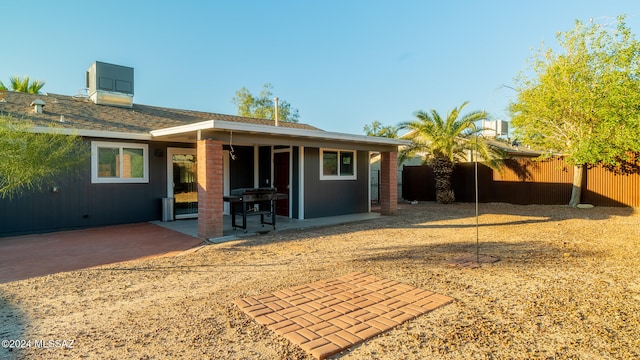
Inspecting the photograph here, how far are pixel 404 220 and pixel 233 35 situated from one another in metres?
14.9

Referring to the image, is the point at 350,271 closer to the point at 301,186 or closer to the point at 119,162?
the point at 301,186

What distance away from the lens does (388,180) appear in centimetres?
1277

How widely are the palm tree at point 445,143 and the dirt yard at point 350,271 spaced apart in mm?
8489

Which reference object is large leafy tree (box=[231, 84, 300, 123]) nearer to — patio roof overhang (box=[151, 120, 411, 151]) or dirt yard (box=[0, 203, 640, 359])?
patio roof overhang (box=[151, 120, 411, 151])

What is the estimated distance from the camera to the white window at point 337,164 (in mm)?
11852

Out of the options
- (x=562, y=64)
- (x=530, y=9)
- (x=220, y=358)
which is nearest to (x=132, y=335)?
(x=220, y=358)

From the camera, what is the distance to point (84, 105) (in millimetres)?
11438

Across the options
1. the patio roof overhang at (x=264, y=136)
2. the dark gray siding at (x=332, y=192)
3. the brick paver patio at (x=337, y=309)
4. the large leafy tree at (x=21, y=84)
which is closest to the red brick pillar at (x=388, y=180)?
the patio roof overhang at (x=264, y=136)

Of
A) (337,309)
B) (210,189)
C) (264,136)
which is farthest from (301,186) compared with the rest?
(337,309)

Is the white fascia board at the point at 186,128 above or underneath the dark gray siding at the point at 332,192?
above

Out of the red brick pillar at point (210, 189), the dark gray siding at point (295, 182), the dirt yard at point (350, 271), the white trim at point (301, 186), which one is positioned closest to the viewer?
the dirt yard at point (350, 271)

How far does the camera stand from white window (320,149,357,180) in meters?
11.9

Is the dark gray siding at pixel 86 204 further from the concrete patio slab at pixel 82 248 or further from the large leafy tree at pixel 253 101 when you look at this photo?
the large leafy tree at pixel 253 101

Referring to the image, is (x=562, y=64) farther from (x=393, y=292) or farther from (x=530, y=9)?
(x=393, y=292)
